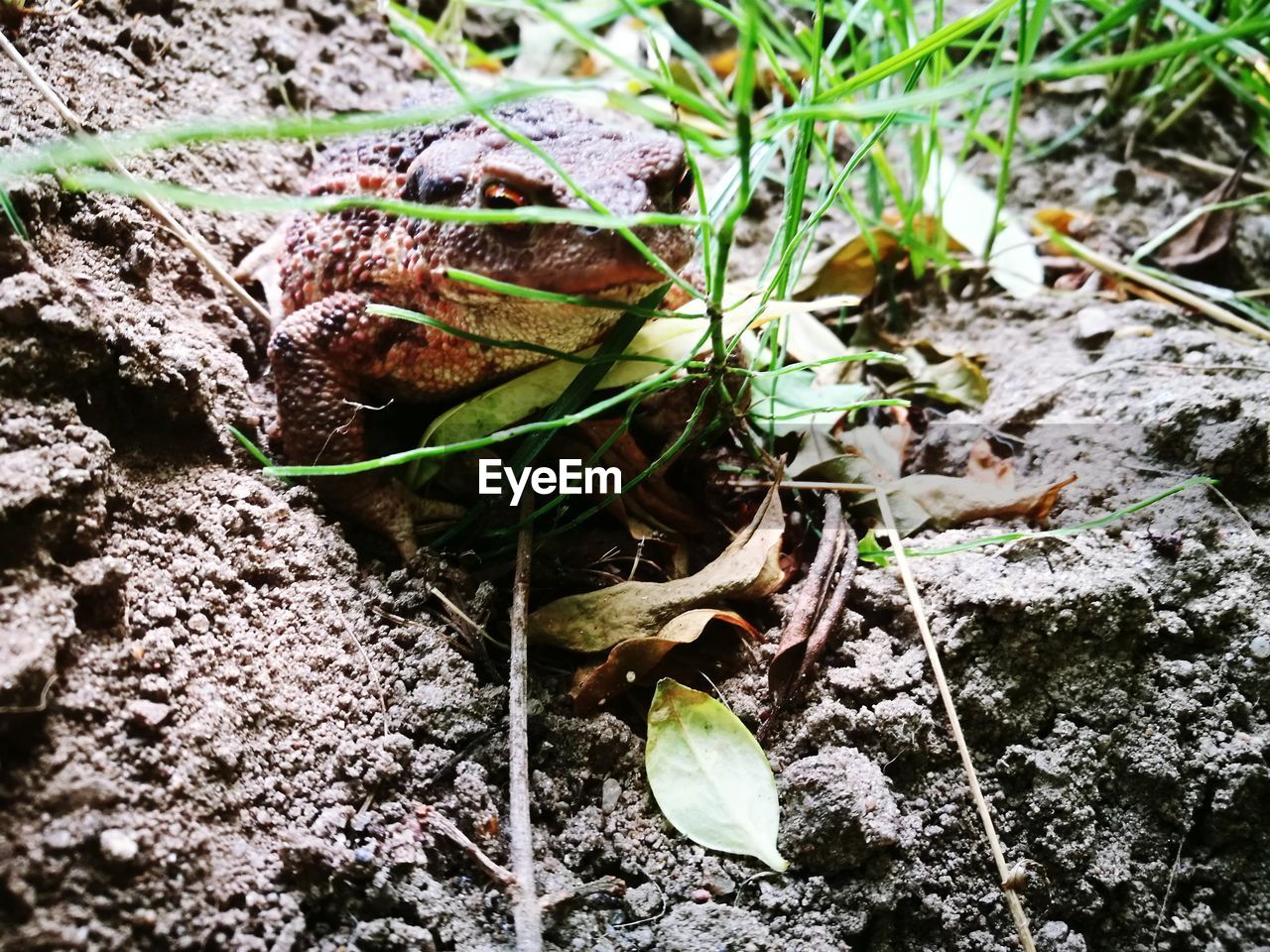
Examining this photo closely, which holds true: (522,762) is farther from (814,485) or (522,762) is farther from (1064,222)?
(1064,222)

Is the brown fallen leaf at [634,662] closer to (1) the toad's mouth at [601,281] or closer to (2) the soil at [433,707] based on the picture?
(2) the soil at [433,707]

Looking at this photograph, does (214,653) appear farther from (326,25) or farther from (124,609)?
(326,25)

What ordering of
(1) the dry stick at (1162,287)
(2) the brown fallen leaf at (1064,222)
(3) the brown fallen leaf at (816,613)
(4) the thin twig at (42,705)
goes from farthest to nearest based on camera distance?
(2) the brown fallen leaf at (1064,222), (1) the dry stick at (1162,287), (3) the brown fallen leaf at (816,613), (4) the thin twig at (42,705)

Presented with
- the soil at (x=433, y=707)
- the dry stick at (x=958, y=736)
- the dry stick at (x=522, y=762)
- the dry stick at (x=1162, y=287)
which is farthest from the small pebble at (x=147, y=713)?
the dry stick at (x=1162, y=287)

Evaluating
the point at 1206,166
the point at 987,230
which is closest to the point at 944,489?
the point at 987,230

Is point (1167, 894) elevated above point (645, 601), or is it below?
below

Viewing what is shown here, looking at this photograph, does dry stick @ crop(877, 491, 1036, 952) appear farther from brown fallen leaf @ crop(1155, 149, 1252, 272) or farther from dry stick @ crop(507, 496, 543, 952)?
brown fallen leaf @ crop(1155, 149, 1252, 272)
